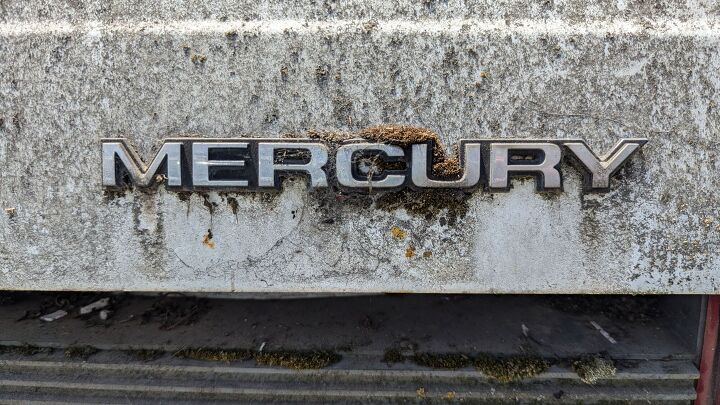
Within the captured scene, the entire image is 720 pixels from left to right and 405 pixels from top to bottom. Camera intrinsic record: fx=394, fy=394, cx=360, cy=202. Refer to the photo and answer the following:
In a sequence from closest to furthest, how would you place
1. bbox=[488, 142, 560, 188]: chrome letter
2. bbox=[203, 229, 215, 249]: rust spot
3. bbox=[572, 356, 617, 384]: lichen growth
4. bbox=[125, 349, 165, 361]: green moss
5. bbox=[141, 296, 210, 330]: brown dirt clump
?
1. bbox=[488, 142, 560, 188]: chrome letter
2. bbox=[203, 229, 215, 249]: rust spot
3. bbox=[572, 356, 617, 384]: lichen growth
4. bbox=[125, 349, 165, 361]: green moss
5. bbox=[141, 296, 210, 330]: brown dirt clump

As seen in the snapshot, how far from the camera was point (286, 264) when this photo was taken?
2123 millimetres

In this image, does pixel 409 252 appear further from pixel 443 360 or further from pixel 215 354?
pixel 215 354

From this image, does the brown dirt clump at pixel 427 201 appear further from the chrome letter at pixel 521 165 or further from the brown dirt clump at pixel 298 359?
the brown dirt clump at pixel 298 359

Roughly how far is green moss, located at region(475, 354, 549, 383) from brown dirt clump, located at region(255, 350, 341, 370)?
881 millimetres

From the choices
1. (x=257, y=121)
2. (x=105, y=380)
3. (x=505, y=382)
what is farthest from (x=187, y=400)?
(x=505, y=382)

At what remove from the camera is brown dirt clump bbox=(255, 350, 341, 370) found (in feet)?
7.79

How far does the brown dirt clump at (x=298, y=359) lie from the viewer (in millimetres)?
2375

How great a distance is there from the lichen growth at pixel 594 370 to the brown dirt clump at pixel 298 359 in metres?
1.44

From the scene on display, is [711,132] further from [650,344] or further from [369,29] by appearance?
[369,29]

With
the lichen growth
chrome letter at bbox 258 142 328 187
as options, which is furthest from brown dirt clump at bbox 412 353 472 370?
chrome letter at bbox 258 142 328 187

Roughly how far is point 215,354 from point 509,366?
179 centimetres

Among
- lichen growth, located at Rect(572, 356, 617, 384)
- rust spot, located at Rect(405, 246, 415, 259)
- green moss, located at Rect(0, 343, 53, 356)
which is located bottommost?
lichen growth, located at Rect(572, 356, 617, 384)

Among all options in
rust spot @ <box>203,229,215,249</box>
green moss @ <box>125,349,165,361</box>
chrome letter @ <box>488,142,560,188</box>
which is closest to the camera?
chrome letter @ <box>488,142,560,188</box>

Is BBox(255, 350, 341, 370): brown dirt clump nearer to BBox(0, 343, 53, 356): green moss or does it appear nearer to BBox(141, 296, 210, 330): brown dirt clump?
BBox(141, 296, 210, 330): brown dirt clump
